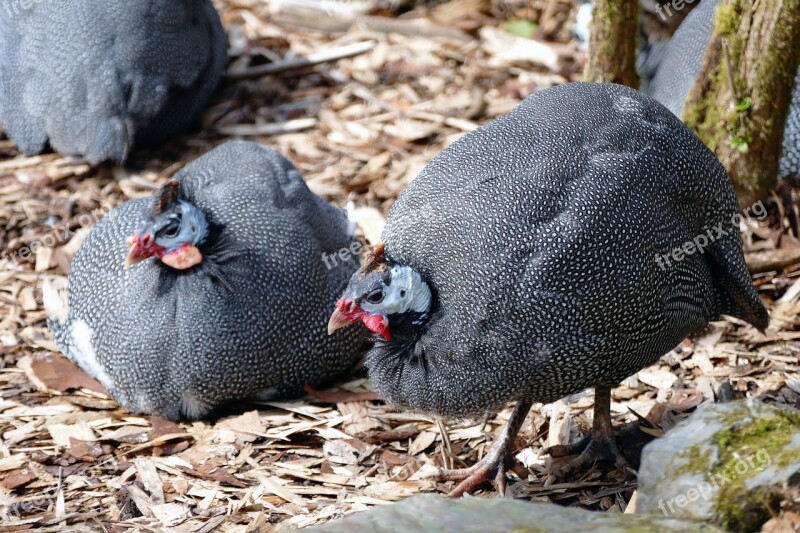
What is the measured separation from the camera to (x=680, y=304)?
326 centimetres

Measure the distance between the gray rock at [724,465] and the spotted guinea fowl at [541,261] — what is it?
0.53 meters

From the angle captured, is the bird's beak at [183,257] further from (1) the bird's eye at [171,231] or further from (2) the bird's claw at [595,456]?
(2) the bird's claw at [595,456]

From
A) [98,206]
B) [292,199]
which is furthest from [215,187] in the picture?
[98,206]

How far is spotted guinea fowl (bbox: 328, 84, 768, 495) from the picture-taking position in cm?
300

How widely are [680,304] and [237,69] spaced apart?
4.06m

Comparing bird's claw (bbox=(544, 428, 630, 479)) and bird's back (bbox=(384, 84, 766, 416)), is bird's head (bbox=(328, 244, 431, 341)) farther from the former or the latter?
bird's claw (bbox=(544, 428, 630, 479))

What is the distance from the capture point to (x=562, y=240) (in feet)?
9.83

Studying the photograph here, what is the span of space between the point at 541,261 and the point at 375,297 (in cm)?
53

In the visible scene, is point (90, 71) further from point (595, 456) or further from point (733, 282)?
point (733, 282)

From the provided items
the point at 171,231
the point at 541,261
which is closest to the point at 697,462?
the point at 541,261

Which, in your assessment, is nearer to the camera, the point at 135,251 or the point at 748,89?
the point at 135,251

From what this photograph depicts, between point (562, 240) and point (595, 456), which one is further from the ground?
point (562, 240)

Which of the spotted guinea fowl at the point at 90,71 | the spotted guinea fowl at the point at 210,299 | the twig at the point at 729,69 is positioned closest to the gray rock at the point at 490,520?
the spotted guinea fowl at the point at 210,299

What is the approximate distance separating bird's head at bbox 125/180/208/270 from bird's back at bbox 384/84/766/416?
946 mm
